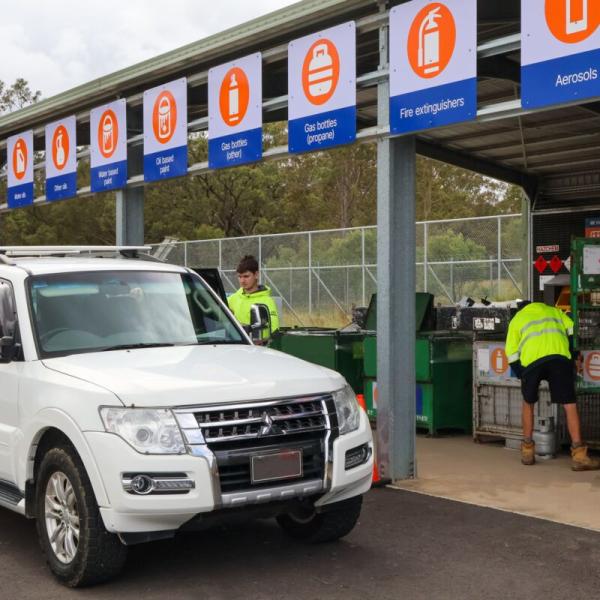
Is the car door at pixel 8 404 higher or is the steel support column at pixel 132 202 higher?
the steel support column at pixel 132 202

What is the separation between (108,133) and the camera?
1166 centimetres

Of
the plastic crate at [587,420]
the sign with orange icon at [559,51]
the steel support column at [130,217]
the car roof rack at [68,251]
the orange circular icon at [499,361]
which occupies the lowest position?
the plastic crate at [587,420]

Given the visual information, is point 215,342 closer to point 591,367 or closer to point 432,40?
point 432,40

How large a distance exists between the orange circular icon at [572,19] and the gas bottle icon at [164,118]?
5.10 m

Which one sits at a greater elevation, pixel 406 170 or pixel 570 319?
pixel 406 170

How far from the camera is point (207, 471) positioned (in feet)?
16.0

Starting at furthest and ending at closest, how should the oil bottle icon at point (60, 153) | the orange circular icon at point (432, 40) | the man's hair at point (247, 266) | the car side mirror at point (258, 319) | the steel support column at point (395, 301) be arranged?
1. the oil bottle icon at point (60, 153)
2. the man's hair at point (247, 266)
3. the steel support column at point (395, 301)
4. the orange circular icon at point (432, 40)
5. the car side mirror at point (258, 319)

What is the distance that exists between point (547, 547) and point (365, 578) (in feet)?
4.65

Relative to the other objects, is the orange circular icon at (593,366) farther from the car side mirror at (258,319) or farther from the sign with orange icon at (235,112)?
the sign with orange icon at (235,112)

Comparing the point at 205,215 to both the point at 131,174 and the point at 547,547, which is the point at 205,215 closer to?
the point at 131,174

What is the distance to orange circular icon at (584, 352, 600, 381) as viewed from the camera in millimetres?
9156

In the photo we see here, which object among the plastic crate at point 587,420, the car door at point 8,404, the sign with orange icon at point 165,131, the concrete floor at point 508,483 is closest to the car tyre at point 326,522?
the concrete floor at point 508,483

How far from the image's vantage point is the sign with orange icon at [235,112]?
9492mm

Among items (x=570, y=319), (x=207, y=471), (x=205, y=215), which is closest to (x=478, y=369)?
(x=570, y=319)
